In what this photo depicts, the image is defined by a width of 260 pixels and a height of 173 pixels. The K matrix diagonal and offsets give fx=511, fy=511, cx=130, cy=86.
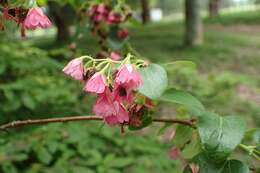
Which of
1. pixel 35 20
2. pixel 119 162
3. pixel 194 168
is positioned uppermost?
pixel 35 20

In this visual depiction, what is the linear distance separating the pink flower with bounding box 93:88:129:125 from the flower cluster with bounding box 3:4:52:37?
0.21 meters

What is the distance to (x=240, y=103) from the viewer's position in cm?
601

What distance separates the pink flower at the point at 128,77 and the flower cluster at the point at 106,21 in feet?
2.94

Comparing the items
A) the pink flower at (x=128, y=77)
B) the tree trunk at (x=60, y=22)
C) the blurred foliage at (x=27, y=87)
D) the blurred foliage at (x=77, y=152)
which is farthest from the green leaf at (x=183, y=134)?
the tree trunk at (x=60, y=22)

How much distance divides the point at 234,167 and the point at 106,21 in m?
1.09

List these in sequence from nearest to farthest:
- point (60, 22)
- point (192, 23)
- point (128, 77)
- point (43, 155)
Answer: point (128, 77) < point (43, 155) < point (192, 23) < point (60, 22)

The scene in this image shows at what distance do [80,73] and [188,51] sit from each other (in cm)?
955

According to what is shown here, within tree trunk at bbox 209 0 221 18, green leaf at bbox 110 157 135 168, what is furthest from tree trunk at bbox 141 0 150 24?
green leaf at bbox 110 157 135 168

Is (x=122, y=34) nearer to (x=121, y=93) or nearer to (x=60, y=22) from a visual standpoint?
(x=121, y=93)

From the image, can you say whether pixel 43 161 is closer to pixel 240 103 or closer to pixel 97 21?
pixel 97 21

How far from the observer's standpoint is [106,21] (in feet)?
6.39

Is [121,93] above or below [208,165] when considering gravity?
above

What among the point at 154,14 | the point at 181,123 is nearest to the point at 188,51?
the point at 181,123

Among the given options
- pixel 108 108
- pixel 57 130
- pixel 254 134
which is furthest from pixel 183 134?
pixel 57 130
